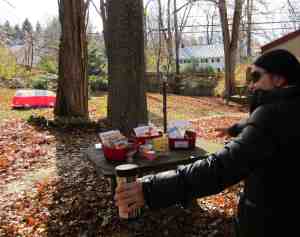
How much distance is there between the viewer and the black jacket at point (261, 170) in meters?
1.29

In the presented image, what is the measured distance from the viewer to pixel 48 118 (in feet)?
35.3

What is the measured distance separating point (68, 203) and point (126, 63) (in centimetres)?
218

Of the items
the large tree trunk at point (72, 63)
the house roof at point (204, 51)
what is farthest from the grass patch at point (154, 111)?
the house roof at point (204, 51)

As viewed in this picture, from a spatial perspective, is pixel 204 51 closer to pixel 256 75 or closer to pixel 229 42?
pixel 229 42

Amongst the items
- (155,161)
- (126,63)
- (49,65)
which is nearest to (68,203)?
(155,161)

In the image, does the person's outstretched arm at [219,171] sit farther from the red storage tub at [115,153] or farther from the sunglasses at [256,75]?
the red storage tub at [115,153]

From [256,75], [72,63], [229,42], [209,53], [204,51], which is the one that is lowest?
[256,75]

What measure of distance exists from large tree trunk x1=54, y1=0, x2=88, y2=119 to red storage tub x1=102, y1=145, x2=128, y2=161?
721 centimetres

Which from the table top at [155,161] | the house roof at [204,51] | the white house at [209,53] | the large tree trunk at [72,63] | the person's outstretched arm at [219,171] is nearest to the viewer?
the person's outstretched arm at [219,171]

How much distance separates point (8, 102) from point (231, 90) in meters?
12.9

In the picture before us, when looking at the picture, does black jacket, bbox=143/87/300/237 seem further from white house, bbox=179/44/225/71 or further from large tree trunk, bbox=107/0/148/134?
white house, bbox=179/44/225/71

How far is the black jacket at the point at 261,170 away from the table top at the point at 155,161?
1966mm

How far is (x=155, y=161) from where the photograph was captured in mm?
3564

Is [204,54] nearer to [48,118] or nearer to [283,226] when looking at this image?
[48,118]
